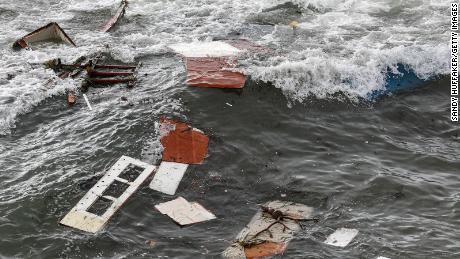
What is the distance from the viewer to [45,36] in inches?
472

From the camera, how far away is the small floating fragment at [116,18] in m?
13.0

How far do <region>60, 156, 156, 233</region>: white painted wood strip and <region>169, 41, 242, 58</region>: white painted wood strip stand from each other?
371cm

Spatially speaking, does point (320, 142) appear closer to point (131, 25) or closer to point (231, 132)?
point (231, 132)

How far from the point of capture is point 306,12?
14172 mm

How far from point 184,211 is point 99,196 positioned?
1.29 metres

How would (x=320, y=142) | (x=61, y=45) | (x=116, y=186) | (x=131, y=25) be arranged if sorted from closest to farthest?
1. (x=116, y=186)
2. (x=320, y=142)
3. (x=61, y=45)
4. (x=131, y=25)

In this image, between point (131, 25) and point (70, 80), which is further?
point (131, 25)

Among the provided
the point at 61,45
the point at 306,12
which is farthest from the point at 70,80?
the point at 306,12

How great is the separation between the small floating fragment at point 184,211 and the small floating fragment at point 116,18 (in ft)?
23.0

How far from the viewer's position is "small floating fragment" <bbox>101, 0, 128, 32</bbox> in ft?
42.7

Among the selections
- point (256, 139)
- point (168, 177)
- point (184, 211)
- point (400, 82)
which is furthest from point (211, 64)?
point (184, 211)

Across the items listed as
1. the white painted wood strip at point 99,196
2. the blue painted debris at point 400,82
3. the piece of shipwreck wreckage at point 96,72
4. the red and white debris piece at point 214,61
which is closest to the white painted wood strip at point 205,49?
the red and white debris piece at point 214,61

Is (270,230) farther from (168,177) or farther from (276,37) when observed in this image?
(276,37)

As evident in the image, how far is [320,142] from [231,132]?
158cm
